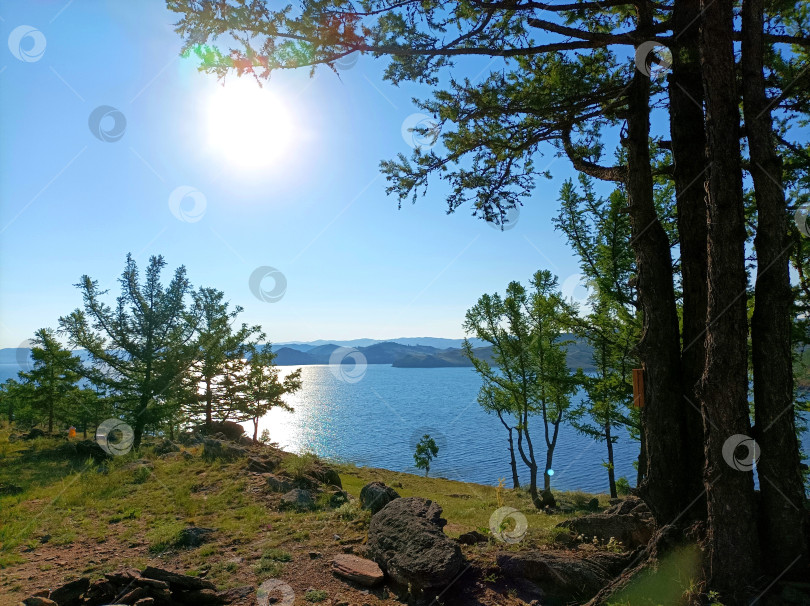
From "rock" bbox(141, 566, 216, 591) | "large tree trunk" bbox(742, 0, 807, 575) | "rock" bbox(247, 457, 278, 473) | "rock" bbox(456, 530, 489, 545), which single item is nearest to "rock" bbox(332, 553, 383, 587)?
"rock" bbox(456, 530, 489, 545)

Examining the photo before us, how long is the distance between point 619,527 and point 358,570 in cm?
376

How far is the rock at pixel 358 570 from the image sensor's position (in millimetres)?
5625

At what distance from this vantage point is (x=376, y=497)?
26.6ft

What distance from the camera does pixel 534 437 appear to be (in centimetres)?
6147

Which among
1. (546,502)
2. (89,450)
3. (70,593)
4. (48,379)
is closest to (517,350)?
(546,502)

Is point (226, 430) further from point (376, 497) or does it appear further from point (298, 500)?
point (376, 497)

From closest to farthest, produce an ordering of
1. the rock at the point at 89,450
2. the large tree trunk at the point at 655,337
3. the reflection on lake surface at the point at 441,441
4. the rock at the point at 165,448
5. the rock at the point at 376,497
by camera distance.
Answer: the large tree trunk at the point at 655,337 < the rock at the point at 376,497 < the rock at the point at 165,448 < the rock at the point at 89,450 < the reflection on lake surface at the point at 441,441

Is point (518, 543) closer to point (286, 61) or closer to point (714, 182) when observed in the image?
point (714, 182)

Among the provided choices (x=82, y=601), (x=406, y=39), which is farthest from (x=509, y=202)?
(x=82, y=601)

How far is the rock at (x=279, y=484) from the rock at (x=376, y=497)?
301 cm

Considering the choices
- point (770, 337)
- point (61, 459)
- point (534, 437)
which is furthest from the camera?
point (534, 437)

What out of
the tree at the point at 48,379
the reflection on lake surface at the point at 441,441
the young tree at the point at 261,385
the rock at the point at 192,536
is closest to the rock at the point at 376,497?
the rock at the point at 192,536

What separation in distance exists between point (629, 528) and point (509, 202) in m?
5.38

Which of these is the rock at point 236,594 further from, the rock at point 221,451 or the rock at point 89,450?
the rock at point 89,450
